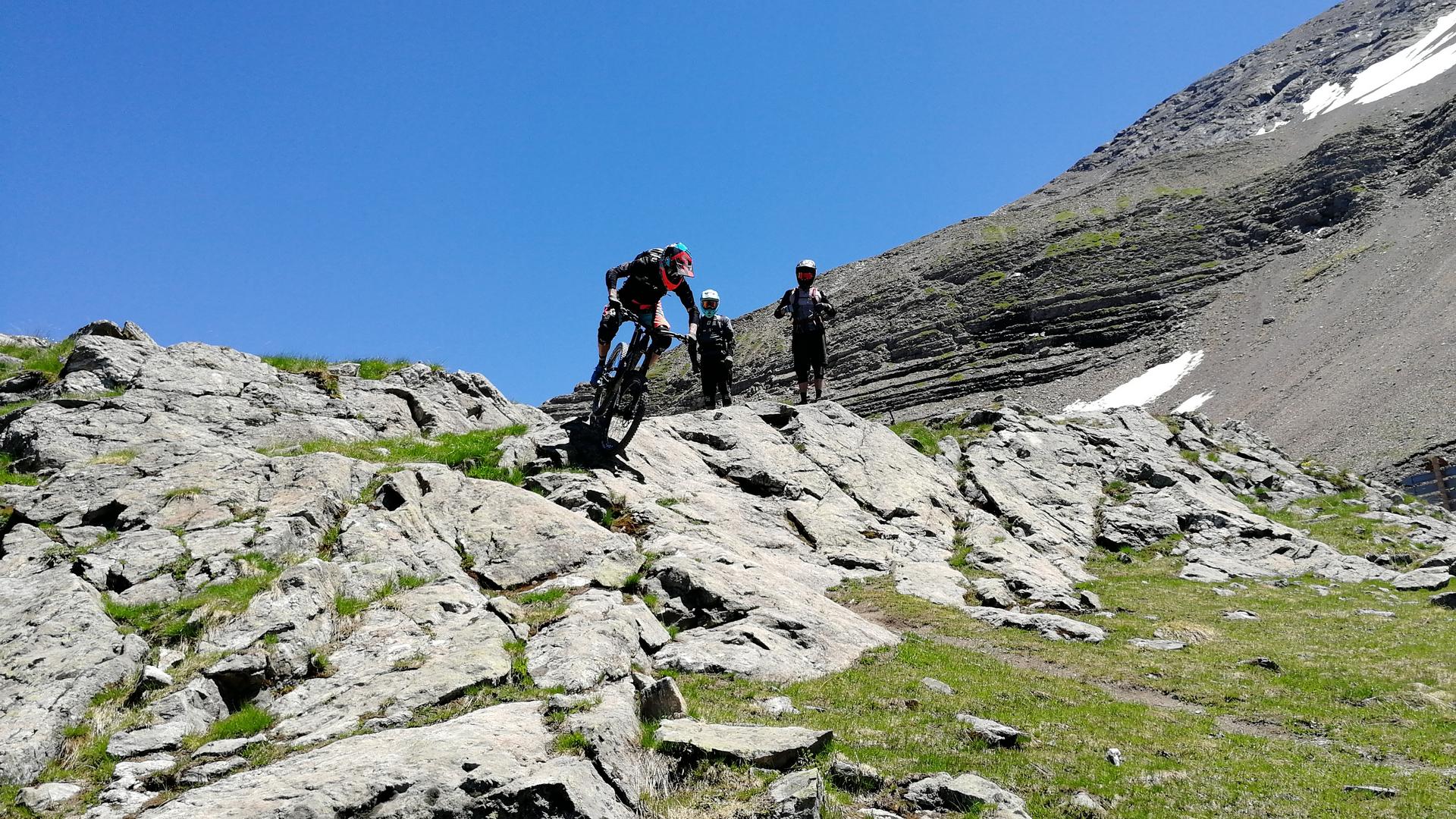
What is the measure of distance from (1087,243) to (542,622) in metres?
131

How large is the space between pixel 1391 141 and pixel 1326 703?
13716 cm

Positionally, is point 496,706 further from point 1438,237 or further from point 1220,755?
point 1438,237

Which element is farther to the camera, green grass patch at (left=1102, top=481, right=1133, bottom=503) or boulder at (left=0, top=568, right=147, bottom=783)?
green grass patch at (left=1102, top=481, right=1133, bottom=503)

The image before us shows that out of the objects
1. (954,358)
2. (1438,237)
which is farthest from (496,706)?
(1438,237)

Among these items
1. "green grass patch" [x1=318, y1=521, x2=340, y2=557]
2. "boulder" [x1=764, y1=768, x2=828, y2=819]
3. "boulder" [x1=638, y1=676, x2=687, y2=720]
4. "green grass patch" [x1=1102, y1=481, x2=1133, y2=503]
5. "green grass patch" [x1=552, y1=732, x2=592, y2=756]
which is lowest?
"green grass patch" [x1=1102, y1=481, x2=1133, y2=503]

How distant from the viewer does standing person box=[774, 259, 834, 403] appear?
26297 mm

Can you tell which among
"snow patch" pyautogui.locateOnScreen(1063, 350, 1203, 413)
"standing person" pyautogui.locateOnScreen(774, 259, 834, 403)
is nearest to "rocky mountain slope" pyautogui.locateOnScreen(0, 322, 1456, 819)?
"standing person" pyautogui.locateOnScreen(774, 259, 834, 403)

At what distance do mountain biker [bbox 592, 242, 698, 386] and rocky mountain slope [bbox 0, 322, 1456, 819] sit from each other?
274 centimetres

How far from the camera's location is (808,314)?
87.0 ft

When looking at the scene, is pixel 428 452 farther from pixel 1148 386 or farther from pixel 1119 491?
pixel 1148 386

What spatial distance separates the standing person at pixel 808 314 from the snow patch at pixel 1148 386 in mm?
65621

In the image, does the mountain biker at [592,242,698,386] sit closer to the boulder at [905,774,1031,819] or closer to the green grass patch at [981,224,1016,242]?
the boulder at [905,774,1031,819]

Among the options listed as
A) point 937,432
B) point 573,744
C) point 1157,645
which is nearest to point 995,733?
point 573,744

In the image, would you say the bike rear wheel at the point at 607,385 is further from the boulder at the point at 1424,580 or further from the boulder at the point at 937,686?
the boulder at the point at 1424,580
